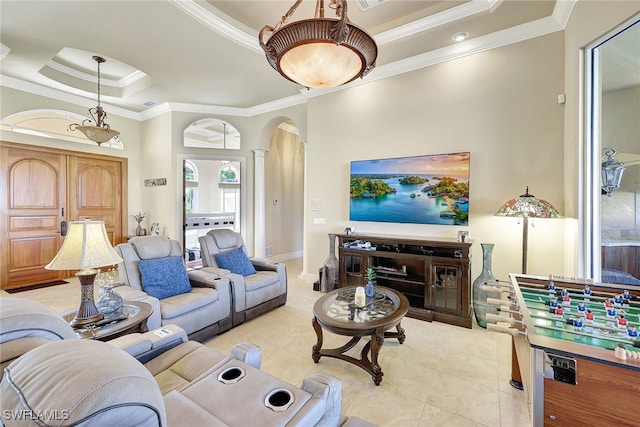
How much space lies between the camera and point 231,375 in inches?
55.4

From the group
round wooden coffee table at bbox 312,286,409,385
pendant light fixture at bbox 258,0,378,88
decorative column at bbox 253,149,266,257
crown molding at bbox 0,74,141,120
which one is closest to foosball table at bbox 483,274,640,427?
round wooden coffee table at bbox 312,286,409,385

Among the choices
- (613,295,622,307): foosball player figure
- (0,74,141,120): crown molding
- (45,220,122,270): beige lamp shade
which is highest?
(0,74,141,120): crown molding

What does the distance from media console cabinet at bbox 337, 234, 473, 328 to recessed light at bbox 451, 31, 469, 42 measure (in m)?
2.40

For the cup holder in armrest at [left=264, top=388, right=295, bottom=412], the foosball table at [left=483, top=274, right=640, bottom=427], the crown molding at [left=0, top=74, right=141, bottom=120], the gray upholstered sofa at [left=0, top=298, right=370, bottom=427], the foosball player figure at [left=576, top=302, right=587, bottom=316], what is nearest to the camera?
the gray upholstered sofa at [left=0, top=298, right=370, bottom=427]

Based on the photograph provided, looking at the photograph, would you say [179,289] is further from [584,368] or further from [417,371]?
[584,368]

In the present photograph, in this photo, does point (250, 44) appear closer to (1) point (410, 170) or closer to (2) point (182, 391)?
(1) point (410, 170)

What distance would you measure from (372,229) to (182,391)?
10.3 ft

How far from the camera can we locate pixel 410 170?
11.9ft

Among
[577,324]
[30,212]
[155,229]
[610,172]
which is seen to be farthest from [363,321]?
[30,212]

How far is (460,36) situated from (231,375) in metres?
4.01

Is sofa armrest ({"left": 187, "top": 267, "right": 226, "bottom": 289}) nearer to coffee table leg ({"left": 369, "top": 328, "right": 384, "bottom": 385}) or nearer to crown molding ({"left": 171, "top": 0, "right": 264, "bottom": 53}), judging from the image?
coffee table leg ({"left": 369, "top": 328, "right": 384, "bottom": 385})

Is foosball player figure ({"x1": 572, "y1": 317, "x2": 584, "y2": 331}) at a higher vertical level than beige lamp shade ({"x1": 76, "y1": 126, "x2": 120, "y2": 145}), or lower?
lower

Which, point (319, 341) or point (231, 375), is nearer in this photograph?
point (231, 375)

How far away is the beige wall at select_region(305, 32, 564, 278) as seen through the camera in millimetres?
2906
